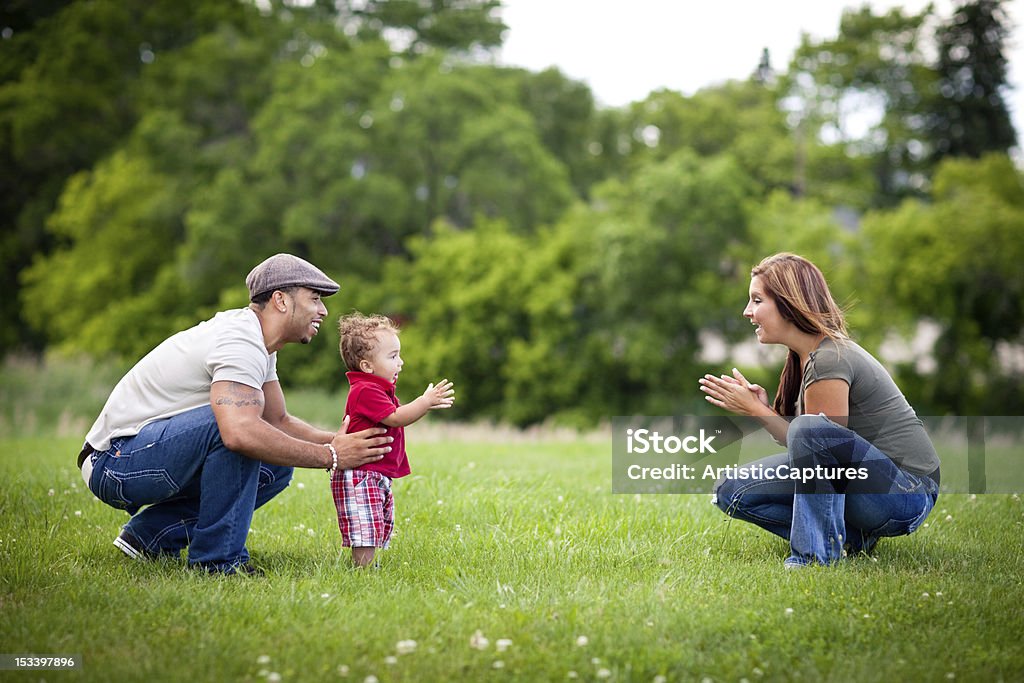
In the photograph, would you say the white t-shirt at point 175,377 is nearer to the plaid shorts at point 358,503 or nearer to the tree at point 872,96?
the plaid shorts at point 358,503

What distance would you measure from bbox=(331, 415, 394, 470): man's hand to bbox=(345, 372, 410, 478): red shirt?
0.42ft

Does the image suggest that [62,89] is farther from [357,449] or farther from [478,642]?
[478,642]

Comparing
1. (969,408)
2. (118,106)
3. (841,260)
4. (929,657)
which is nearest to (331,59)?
(118,106)

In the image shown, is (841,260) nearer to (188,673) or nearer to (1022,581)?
(1022,581)

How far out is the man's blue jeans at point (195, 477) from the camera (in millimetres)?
4680

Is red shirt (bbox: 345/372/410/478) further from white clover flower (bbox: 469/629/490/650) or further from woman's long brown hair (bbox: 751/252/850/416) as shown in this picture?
woman's long brown hair (bbox: 751/252/850/416)

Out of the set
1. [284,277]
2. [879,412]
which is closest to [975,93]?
[879,412]

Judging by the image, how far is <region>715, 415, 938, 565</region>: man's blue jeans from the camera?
190 inches

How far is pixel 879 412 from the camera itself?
502 cm

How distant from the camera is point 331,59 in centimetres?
3228

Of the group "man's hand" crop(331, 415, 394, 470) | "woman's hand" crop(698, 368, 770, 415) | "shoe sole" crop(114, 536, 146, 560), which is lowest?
"shoe sole" crop(114, 536, 146, 560)

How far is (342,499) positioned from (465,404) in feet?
87.9

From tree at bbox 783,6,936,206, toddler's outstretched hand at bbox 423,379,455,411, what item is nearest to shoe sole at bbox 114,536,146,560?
toddler's outstretched hand at bbox 423,379,455,411

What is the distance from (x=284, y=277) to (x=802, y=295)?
280cm
